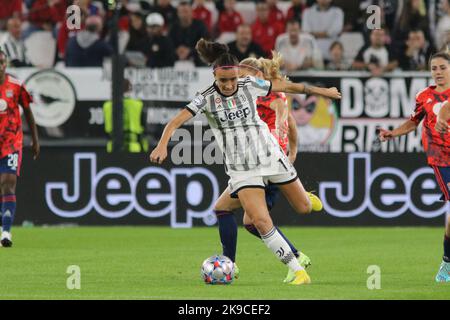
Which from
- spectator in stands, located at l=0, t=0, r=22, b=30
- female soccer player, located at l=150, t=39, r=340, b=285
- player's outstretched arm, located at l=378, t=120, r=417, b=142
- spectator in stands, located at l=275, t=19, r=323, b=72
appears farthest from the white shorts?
spectator in stands, located at l=0, t=0, r=22, b=30

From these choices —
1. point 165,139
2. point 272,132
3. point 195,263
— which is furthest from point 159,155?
point 195,263

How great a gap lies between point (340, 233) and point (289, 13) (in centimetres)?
428

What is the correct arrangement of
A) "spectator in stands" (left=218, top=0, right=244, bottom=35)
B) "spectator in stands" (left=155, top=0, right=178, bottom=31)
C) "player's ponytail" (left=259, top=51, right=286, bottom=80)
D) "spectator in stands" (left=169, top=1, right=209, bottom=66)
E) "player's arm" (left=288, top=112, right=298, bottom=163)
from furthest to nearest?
"spectator in stands" (left=218, top=0, right=244, bottom=35) < "spectator in stands" (left=155, top=0, right=178, bottom=31) < "spectator in stands" (left=169, top=1, right=209, bottom=66) < "player's arm" (left=288, top=112, right=298, bottom=163) < "player's ponytail" (left=259, top=51, right=286, bottom=80)

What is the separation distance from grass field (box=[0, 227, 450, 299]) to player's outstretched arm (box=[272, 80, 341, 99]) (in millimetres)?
1594

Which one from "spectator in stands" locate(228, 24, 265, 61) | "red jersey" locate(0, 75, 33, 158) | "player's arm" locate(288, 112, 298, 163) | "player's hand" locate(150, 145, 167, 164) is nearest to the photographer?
"player's hand" locate(150, 145, 167, 164)

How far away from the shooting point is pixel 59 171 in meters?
18.0

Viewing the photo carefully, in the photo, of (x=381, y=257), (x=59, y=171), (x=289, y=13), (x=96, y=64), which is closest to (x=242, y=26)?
Answer: (x=289, y=13)

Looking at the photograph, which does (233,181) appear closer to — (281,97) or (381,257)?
(281,97)

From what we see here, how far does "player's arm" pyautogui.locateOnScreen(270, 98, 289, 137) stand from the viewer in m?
11.6

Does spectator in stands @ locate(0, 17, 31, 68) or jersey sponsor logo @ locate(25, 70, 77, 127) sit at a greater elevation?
spectator in stands @ locate(0, 17, 31, 68)

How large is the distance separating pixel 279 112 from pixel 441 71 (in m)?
1.72

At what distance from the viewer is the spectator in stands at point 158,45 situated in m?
18.3

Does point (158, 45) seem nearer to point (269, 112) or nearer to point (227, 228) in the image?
point (269, 112)

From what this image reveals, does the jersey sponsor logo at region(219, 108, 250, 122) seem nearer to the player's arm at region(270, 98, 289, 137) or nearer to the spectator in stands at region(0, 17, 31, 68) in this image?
the player's arm at region(270, 98, 289, 137)
